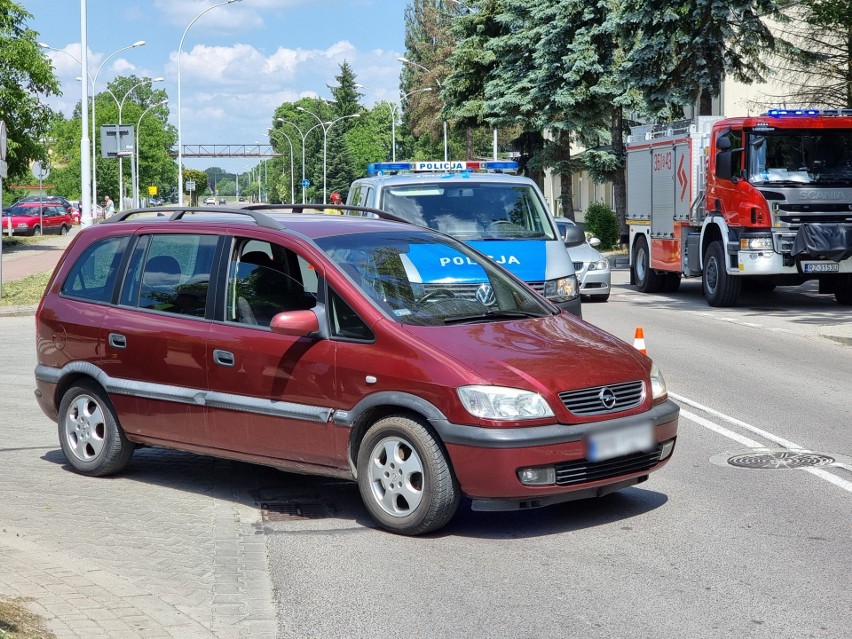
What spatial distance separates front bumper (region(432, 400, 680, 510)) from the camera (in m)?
5.88

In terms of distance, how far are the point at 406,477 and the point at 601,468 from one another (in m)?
1.00

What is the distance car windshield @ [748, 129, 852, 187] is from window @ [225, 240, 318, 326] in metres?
13.5

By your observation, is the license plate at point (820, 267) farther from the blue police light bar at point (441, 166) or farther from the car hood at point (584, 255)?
the blue police light bar at point (441, 166)

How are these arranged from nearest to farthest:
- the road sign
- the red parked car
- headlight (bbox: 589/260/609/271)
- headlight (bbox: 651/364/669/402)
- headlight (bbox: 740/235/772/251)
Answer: headlight (bbox: 651/364/669/402), headlight (bbox: 740/235/772/251), headlight (bbox: 589/260/609/271), the road sign, the red parked car

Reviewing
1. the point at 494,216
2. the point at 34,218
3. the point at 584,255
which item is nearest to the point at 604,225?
the point at 584,255

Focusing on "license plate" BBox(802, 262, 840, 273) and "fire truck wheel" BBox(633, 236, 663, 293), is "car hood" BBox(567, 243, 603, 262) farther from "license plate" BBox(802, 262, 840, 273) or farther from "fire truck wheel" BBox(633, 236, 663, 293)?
"license plate" BBox(802, 262, 840, 273)

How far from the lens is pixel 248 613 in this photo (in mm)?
5062

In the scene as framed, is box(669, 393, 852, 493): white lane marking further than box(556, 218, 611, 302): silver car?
No

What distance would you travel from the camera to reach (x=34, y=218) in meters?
52.2

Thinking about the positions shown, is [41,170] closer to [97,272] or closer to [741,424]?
[97,272]

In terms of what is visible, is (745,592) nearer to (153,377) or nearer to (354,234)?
(354,234)

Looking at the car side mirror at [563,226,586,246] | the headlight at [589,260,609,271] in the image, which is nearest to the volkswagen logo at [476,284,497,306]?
the car side mirror at [563,226,586,246]

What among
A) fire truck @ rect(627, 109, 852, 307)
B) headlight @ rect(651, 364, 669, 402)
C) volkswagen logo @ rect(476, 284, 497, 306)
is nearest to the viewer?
headlight @ rect(651, 364, 669, 402)

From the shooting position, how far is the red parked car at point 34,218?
51.6m
